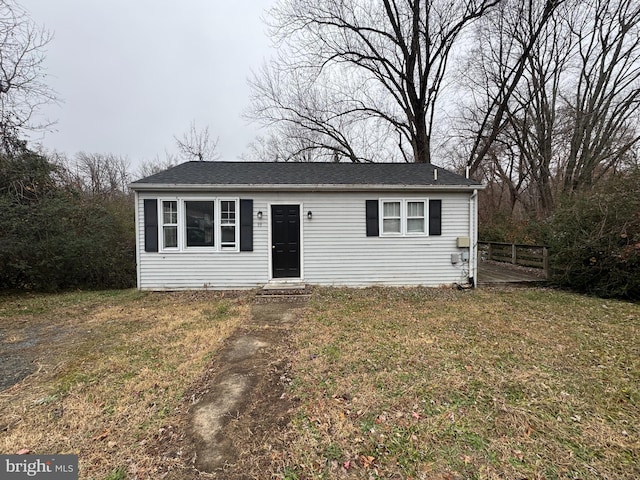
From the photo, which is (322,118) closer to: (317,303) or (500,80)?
(500,80)

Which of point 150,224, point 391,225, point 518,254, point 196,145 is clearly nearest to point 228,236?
point 150,224

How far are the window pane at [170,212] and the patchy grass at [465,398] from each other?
4.78 meters

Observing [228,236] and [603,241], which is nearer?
[603,241]

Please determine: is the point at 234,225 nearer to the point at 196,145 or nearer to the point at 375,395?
the point at 375,395

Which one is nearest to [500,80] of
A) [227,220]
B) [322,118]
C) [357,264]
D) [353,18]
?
[353,18]

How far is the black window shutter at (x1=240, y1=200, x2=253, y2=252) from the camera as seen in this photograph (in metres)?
7.60

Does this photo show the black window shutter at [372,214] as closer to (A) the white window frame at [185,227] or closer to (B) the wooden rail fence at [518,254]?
(A) the white window frame at [185,227]

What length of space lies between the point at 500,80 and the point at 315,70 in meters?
9.40

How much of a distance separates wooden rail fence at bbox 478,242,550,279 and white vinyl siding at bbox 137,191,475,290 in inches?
113

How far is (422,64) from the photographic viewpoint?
14797 mm

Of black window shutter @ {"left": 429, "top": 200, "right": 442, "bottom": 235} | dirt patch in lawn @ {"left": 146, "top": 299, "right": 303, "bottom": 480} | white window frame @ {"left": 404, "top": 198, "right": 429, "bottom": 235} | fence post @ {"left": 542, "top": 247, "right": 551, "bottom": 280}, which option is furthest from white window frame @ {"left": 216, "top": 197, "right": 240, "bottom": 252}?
fence post @ {"left": 542, "top": 247, "right": 551, "bottom": 280}

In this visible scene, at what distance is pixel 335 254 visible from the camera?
25.8 feet

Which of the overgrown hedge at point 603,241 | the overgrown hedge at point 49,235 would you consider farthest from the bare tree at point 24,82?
the overgrown hedge at point 603,241

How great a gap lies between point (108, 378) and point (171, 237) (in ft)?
16.4
